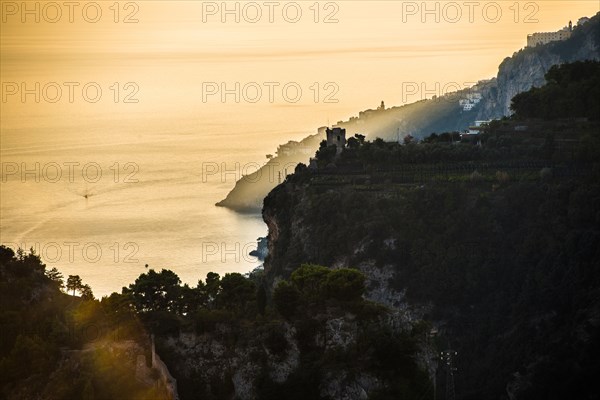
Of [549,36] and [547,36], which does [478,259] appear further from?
[547,36]

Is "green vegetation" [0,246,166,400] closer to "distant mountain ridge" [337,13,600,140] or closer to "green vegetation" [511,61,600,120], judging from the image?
"green vegetation" [511,61,600,120]

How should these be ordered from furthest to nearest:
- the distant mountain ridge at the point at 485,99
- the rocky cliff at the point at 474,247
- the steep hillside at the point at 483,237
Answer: the distant mountain ridge at the point at 485,99, the steep hillside at the point at 483,237, the rocky cliff at the point at 474,247

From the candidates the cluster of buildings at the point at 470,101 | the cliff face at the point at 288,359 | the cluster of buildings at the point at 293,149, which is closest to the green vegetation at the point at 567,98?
the cliff face at the point at 288,359

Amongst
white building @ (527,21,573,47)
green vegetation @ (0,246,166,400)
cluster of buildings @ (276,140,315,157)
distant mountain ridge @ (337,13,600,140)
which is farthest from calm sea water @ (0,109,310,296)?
white building @ (527,21,573,47)

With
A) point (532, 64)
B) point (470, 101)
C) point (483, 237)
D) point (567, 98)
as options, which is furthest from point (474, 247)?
point (470, 101)

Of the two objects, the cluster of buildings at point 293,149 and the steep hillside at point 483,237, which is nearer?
the steep hillside at point 483,237

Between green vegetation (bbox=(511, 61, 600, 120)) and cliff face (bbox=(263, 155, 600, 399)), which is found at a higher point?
green vegetation (bbox=(511, 61, 600, 120))

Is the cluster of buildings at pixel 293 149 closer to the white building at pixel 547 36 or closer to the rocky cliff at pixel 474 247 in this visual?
the white building at pixel 547 36

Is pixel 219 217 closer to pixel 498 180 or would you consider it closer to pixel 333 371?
pixel 498 180

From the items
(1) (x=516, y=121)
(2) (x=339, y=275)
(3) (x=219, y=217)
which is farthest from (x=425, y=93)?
(2) (x=339, y=275)
